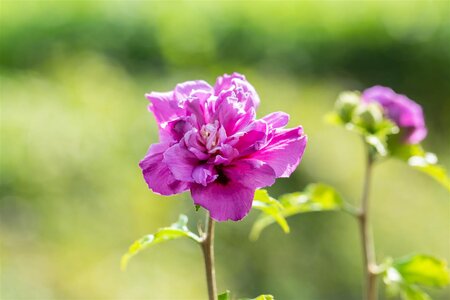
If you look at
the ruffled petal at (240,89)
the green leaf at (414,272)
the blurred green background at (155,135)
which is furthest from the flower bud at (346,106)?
the blurred green background at (155,135)

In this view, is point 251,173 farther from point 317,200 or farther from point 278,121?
point 317,200

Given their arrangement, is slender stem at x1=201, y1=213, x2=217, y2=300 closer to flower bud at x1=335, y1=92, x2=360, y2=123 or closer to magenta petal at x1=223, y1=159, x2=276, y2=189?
magenta petal at x1=223, y1=159, x2=276, y2=189

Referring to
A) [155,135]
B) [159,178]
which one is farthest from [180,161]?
[155,135]

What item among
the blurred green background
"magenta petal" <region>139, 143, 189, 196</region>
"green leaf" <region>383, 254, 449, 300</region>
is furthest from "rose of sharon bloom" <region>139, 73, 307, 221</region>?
the blurred green background

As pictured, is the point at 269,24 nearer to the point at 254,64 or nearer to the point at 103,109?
the point at 254,64

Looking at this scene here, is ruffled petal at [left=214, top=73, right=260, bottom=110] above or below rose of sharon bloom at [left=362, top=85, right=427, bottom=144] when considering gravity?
below

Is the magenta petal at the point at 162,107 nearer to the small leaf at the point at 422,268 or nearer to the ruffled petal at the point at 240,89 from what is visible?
the ruffled petal at the point at 240,89

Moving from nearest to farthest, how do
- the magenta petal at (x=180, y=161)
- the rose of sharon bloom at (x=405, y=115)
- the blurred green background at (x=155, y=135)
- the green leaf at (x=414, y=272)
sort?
the magenta petal at (x=180, y=161)
the green leaf at (x=414, y=272)
the rose of sharon bloom at (x=405, y=115)
the blurred green background at (x=155, y=135)
